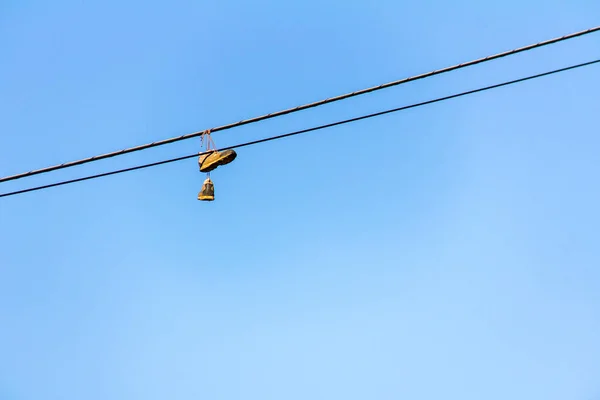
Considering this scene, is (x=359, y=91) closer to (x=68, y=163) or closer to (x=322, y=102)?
(x=322, y=102)

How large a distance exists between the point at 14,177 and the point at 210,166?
2.22 m

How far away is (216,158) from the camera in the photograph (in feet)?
24.1

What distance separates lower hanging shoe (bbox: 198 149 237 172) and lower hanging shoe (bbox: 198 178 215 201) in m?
0.49

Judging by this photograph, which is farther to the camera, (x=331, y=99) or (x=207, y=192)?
(x=207, y=192)

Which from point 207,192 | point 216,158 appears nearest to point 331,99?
point 216,158

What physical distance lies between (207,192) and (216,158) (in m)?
0.68

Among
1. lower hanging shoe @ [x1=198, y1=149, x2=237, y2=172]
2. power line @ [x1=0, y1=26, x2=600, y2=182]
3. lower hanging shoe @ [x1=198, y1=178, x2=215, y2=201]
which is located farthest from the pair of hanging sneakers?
power line @ [x1=0, y1=26, x2=600, y2=182]

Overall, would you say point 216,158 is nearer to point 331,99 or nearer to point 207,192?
point 207,192

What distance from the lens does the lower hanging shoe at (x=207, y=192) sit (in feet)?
25.6

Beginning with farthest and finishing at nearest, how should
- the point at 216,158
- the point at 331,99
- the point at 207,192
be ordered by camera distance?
the point at 207,192 < the point at 216,158 < the point at 331,99

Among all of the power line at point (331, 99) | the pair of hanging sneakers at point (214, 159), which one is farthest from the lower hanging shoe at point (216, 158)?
the power line at point (331, 99)

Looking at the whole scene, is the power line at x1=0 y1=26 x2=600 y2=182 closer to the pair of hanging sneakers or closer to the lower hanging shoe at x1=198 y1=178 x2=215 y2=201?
the pair of hanging sneakers

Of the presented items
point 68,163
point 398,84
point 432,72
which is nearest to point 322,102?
point 398,84

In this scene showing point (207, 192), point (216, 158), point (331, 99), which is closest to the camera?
point (331, 99)
